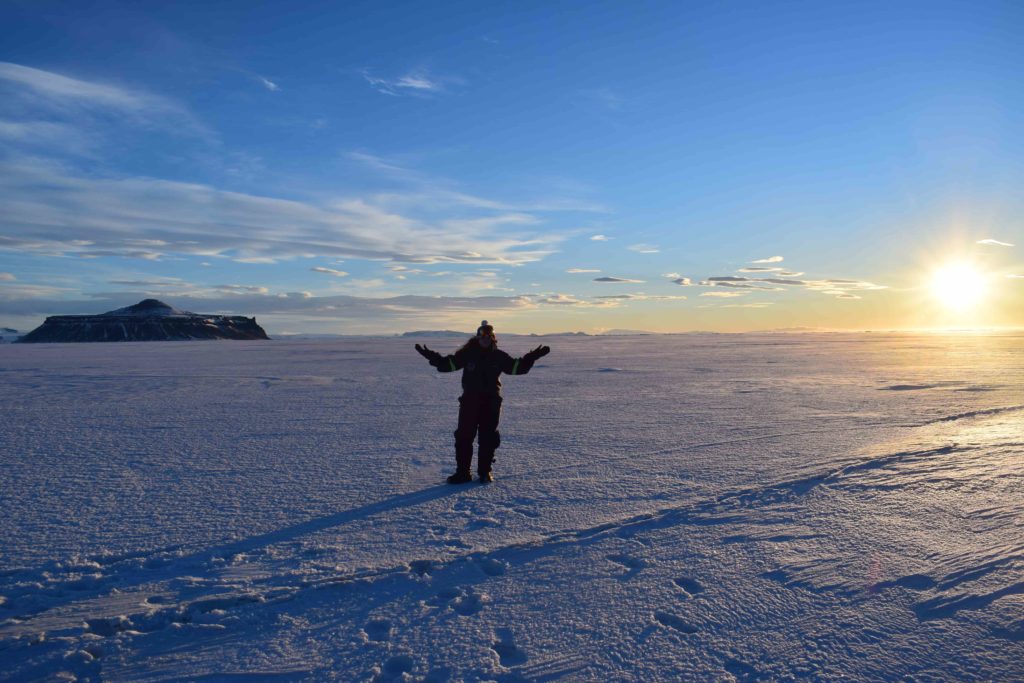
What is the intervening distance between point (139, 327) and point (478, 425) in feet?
515

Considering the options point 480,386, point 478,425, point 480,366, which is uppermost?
point 480,366

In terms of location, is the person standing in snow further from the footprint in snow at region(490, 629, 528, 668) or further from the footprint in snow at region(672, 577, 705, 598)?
the footprint in snow at region(490, 629, 528, 668)

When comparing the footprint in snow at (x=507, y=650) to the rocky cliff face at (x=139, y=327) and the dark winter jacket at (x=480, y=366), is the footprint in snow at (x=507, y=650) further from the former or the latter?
the rocky cliff face at (x=139, y=327)

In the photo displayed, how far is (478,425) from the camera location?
599cm

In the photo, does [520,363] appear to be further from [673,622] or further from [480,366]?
[673,622]

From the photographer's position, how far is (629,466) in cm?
616

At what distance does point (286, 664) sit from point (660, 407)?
8.36m

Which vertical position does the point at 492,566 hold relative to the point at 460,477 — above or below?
below

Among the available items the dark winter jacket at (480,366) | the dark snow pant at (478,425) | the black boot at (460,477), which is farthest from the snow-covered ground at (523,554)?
the dark winter jacket at (480,366)

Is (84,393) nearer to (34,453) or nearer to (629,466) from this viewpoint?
(34,453)

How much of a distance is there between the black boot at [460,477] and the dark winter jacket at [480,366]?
2.45 feet

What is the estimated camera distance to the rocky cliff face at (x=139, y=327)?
133625 mm

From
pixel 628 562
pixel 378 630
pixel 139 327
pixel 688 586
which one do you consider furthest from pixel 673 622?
pixel 139 327

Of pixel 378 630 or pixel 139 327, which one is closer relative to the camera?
pixel 378 630
